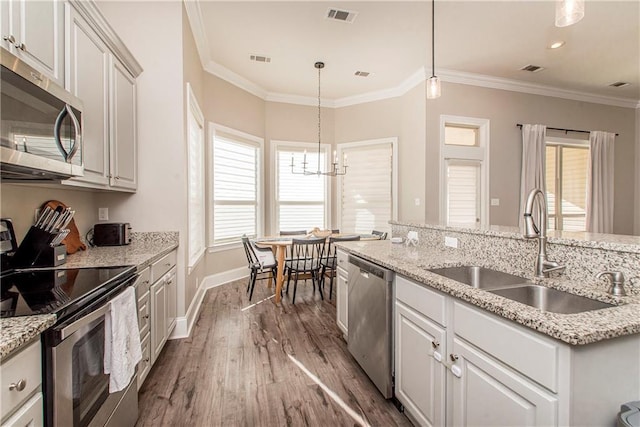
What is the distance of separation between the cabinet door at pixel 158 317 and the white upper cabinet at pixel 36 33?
1.47 meters

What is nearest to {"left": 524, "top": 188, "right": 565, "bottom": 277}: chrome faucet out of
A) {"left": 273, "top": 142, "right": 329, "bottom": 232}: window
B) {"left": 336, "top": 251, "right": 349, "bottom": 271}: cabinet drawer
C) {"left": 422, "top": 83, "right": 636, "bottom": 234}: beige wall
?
{"left": 336, "top": 251, "right": 349, "bottom": 271}: cabinet drawer

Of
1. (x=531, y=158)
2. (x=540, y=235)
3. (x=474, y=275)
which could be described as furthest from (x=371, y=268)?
(x=531, y=158)

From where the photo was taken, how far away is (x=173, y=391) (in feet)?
6.68

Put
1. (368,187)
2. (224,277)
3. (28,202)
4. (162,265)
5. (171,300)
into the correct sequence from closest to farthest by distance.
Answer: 1. (28,202)
2. (162,265)
3. (171,300)
4. (224,277)
5. (368,187)

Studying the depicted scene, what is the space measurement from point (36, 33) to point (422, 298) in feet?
7.85

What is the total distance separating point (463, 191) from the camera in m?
4.78

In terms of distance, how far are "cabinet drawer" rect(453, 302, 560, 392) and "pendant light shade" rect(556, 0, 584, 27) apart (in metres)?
1.55

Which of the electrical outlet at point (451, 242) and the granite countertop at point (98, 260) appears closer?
the granite countertop at point (98, 260)

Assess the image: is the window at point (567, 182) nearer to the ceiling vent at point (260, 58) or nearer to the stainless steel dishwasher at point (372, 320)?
the stainless steel dishwasher at point (372, 320)

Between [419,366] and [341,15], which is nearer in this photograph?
[419,366]

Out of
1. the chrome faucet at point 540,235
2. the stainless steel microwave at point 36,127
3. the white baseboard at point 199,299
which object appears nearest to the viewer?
the stainless steel microwave at point 36,127

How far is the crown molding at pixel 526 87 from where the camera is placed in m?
4.62

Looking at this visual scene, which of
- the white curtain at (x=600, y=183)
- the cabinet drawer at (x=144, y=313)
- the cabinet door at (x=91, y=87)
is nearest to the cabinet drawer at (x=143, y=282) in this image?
the cabinet drawer at (x=144, y=313)

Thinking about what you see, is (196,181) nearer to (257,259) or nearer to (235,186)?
(235,186)
